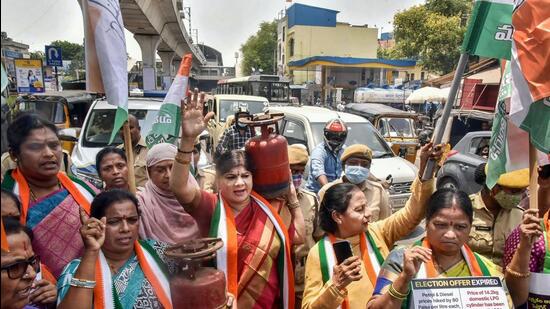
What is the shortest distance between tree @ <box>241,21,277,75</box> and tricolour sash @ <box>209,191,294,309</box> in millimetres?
58877

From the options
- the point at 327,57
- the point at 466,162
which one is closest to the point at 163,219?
the point at 466,162

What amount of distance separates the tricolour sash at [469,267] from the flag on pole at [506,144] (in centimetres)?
43

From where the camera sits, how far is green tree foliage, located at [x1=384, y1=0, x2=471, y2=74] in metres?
22.4

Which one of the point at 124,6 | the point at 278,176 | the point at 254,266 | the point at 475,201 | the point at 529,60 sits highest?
the point at 124,6

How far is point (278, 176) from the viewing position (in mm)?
2258

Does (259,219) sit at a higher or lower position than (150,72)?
lower

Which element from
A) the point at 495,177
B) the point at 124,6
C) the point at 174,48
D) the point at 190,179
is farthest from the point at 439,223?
the point at 174,48

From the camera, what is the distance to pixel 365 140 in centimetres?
687

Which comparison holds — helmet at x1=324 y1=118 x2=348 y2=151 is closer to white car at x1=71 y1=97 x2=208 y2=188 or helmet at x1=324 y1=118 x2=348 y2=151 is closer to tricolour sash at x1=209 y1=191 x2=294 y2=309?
white car at x1=71 y1=97 x2=208 y2=188

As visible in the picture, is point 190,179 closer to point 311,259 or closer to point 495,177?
point 311,259

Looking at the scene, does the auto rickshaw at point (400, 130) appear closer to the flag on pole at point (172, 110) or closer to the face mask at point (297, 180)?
the face mask at point (297, 180)

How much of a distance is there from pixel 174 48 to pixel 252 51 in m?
30.8

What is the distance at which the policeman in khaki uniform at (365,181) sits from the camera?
3.31 meters

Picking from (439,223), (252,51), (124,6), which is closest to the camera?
(439,223)
